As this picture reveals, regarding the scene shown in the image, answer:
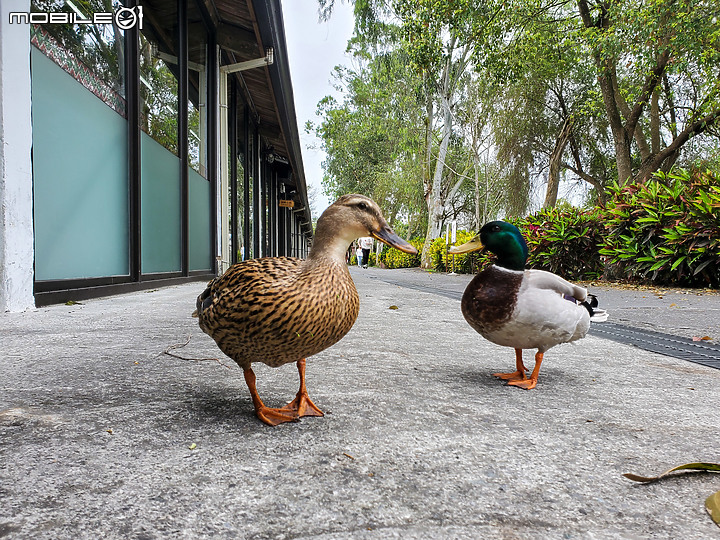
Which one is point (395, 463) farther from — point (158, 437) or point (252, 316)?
point (158, 437)

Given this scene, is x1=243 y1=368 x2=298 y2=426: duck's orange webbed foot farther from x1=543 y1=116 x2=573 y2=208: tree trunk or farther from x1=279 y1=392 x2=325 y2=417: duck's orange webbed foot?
x1=543 y1=116 x2=573 y2=208: tree trunk

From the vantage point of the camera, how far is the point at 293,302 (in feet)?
4.16

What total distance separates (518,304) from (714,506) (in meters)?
1.02

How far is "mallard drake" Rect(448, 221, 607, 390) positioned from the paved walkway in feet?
0.65

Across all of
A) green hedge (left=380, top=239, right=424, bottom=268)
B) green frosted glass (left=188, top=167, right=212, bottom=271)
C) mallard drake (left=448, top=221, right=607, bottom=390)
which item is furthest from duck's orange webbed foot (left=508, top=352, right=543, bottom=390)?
green hedge (left=380, top=239, right=424, bottom=268)

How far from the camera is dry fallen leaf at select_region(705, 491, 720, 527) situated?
903 millimetres

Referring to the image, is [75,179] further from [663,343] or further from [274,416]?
[663,343]

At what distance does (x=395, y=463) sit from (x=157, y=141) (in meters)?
5.14

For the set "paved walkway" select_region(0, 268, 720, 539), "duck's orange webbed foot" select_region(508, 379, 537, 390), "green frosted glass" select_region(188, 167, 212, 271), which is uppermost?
"green frosted glass" select_region(188, 167, 212, 271)

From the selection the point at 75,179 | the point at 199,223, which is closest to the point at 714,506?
the point at 75,179

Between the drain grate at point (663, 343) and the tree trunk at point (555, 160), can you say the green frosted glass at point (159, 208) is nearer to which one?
the drain grate at point (663, 343)

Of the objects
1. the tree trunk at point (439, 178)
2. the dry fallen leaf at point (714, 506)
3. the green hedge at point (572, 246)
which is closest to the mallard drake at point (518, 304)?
the dry fallen leaf at point (714, 506)

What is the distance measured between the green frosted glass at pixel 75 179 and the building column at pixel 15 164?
0.59 ft

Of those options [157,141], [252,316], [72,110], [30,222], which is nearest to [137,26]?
[157,141]
